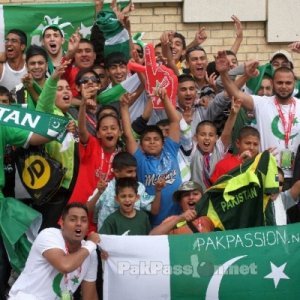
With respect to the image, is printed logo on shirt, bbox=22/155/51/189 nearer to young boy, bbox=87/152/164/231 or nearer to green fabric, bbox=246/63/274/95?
young boy, bbox=87/152/164/231

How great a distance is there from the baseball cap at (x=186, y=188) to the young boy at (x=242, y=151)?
0.83 feet

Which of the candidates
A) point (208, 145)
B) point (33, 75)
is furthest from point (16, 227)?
point (208, 145)

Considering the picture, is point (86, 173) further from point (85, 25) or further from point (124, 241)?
point (85, 25)

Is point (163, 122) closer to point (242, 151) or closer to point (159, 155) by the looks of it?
point (159, 155)

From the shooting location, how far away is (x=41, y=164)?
9555 millimetres

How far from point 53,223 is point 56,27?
8.11 feet

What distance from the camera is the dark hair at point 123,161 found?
945 centimetres

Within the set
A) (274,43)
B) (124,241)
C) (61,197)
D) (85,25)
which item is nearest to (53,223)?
(61,197)

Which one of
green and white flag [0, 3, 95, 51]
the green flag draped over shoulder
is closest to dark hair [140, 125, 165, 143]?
the green flag draped over shoulder

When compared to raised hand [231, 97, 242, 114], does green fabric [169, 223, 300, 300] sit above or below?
below

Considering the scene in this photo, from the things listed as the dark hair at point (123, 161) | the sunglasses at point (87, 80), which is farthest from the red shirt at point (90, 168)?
the sunglasses at point (87, 80)

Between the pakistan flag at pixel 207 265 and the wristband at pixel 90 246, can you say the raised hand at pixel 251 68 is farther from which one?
the wristband at pixel 90 246

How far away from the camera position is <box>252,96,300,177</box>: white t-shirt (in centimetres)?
1024

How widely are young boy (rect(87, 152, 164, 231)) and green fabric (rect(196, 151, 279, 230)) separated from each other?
0.48 meters
